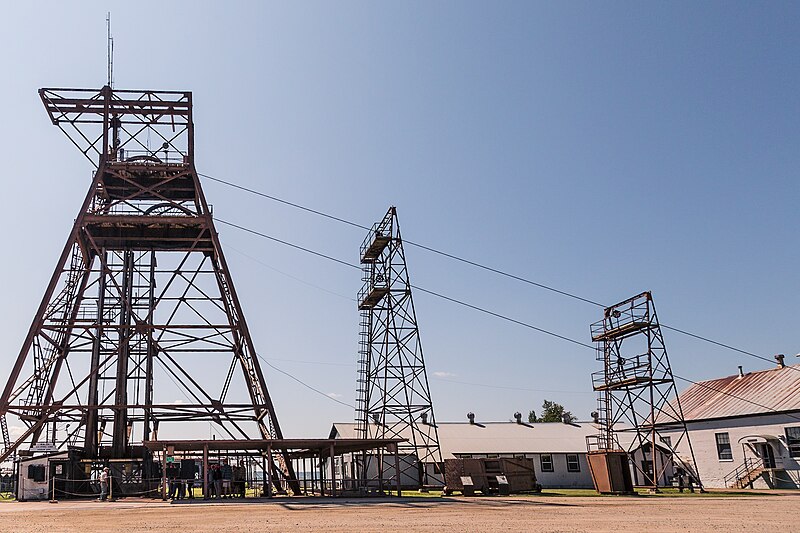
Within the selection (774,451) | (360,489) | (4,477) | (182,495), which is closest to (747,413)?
(774,451)

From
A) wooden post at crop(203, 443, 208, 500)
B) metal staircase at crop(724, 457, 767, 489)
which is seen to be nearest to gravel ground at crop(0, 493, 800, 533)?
wooden post at crop(203, 443, 208, 500)

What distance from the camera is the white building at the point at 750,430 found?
39.8 metres

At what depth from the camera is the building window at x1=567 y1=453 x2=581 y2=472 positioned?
50.5 metres

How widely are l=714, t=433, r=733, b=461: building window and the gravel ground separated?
20.0m

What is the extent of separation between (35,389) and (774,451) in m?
37.0

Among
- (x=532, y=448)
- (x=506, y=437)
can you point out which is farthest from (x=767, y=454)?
(x=506, y=437)

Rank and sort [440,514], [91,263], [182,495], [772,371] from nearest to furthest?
[440,514] → [182,495] → [91,263] → [772,371]

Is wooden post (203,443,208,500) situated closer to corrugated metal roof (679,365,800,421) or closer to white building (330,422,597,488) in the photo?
white building (330,422,597,488)

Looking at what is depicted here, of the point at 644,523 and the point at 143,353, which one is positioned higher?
the point at 143,353

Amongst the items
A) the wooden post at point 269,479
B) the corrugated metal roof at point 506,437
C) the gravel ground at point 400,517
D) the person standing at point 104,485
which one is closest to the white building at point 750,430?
the corrugated metal roof at point 506,437

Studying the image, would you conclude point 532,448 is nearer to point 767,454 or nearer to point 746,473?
point 746,473

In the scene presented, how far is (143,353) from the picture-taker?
3650 centimetres

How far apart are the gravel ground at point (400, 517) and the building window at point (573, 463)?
2630cm

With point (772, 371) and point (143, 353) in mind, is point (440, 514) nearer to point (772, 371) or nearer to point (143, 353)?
point (143, 353)
